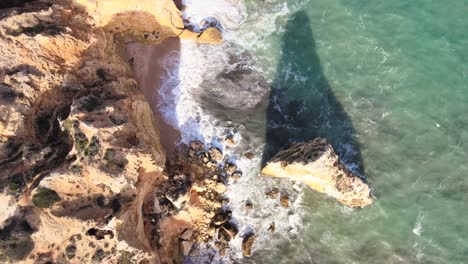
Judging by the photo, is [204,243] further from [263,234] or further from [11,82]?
[11,82]

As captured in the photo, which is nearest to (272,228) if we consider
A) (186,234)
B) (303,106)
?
(186,234)

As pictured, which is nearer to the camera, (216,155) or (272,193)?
(272,193)

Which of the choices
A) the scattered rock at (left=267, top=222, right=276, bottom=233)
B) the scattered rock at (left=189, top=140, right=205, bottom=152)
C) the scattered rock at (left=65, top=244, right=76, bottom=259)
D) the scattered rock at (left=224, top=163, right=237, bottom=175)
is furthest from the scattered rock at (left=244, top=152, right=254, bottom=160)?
the scattered rock at (left=65, top=244, right=76, bottom=259)

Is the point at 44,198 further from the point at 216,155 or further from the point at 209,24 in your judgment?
the point at 209,24

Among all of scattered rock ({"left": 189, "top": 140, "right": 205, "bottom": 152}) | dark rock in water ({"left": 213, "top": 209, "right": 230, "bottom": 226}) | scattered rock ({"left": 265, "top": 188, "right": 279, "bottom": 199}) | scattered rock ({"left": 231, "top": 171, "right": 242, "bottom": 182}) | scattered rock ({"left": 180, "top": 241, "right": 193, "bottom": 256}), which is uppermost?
scattered rock ({"left": 189, "top": 140, "right": 205, "bottom": 152})

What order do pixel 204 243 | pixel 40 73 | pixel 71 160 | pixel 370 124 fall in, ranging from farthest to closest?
pixel 370 124 → pixel 204 243 → pixel 40 73 → pixel 71 160

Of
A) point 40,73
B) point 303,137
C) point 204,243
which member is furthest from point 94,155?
point 303,137

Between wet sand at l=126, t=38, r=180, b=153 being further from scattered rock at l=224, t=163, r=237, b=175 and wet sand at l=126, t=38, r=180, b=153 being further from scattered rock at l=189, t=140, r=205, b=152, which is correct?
scattered rock at l=224, t=163, r=237, b=175
